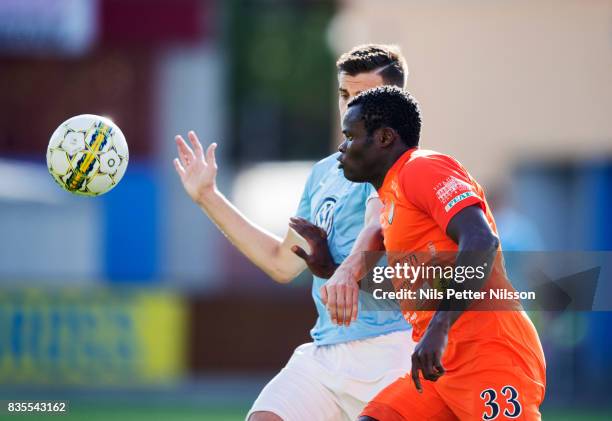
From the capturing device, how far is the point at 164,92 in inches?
742

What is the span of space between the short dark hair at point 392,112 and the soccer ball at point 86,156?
4.63ft

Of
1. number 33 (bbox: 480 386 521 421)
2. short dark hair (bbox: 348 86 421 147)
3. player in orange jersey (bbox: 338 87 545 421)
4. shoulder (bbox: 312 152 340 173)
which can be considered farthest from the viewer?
shoulder (bbox: 312 152 340 173)

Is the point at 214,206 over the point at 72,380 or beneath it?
over

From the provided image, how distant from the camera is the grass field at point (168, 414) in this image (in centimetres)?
1098

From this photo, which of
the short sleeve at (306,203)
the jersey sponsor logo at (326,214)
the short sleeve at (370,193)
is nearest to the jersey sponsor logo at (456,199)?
the short sleeve at (370,193)

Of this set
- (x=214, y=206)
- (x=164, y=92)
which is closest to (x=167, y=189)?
(x=164, y=92)

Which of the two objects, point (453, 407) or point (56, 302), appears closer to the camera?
point (453, 407)

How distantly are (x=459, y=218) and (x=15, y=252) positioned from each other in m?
12.8

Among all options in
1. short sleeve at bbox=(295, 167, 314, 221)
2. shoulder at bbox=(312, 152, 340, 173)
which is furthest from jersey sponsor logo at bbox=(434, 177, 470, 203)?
short sleeve at bbox=(295, 167, 314, 221)

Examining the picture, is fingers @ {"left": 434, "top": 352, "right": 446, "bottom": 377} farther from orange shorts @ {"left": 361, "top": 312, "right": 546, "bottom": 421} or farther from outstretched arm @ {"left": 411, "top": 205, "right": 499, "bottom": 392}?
orange shorts @ {"left": 361, "top": 312, "right": 546, "bottom": 421}

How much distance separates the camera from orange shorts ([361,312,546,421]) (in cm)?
433

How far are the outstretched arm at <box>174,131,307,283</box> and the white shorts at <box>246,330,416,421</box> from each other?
0.64 m

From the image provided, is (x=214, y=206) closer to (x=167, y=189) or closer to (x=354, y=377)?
(x=354, y=377)

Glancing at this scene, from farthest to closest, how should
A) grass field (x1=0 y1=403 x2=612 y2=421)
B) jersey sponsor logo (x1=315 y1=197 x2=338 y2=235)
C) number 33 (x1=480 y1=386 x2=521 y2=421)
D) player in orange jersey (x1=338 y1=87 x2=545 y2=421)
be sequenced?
1. grass field (x1=0 y1=403 x2=612 y2=421)
2. jersey sponsor logo (x1=315 y1=197 x2=338 y2=235)
3. number 33 (x1=480 y1=386 x2=521 y2=421)
4. player in orange jersey (x1=338 y1=87 x2=545 y2=421)
